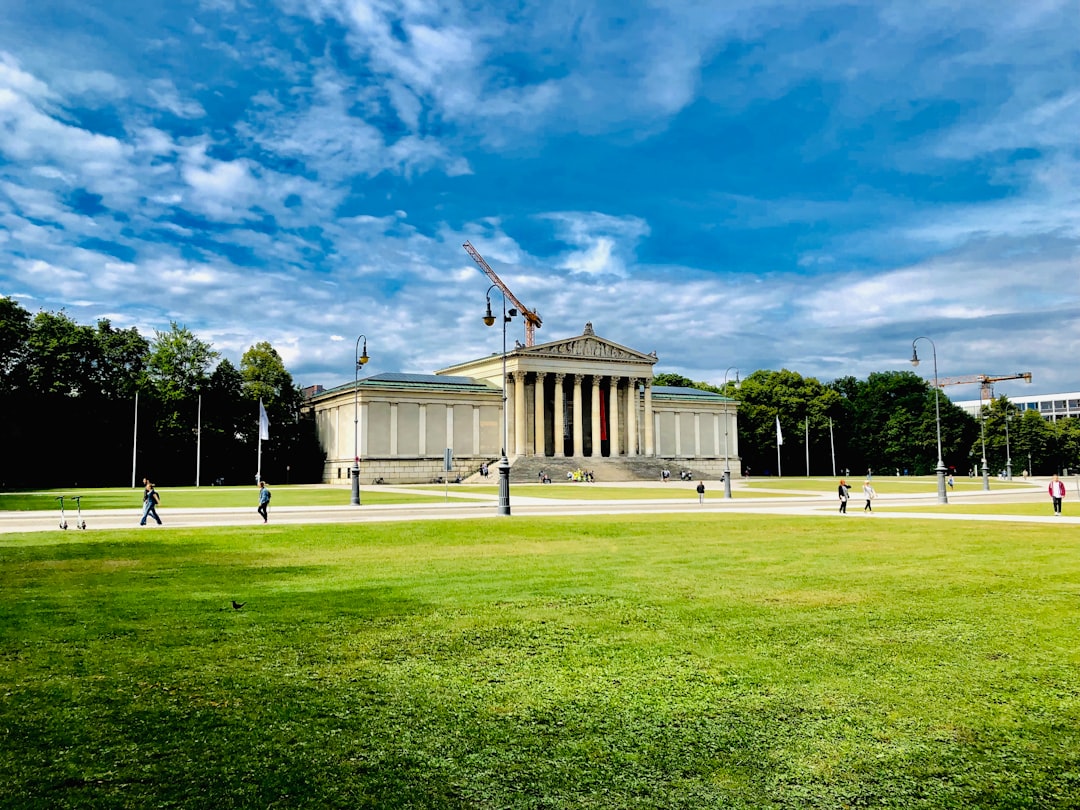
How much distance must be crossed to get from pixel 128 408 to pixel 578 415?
54304mm

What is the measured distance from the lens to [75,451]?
77938 millimetres

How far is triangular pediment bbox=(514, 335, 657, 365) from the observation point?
101 m

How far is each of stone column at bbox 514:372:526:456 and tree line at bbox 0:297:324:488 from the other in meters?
27.6

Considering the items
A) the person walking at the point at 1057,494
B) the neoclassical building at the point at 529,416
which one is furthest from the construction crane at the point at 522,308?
the person walking at the point at 1057,494

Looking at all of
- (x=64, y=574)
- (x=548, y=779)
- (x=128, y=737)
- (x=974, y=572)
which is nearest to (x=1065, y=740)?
(x=548, y=779)

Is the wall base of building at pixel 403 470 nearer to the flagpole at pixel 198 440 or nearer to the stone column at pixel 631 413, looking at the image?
the flagpole at pixel 198 440

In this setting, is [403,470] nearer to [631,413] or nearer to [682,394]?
[631,413]

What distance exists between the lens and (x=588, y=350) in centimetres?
10462

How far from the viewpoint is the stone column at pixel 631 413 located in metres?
108

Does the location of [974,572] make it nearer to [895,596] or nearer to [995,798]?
[895,596]

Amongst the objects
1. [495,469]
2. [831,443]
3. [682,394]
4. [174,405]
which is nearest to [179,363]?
[174,405]

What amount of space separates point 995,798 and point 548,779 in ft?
9.60

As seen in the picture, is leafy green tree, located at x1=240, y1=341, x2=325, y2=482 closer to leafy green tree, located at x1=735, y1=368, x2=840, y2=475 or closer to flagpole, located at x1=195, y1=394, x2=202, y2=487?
flagpole, located at x1=195, y1=394, x2=202, y2=487

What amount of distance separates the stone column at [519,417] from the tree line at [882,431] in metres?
40.0
